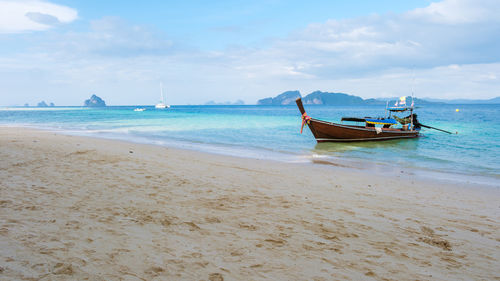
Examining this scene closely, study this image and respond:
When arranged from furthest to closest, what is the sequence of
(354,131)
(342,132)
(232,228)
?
(354,131), (342,132), (232,228)

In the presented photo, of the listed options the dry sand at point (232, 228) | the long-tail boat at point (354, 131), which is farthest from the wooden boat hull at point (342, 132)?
the dry sand at point (232, 228)

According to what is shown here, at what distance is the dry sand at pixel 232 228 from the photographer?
357cm

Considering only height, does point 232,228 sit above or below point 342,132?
below

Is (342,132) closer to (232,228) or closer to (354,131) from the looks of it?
(354,131)

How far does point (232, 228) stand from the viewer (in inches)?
192

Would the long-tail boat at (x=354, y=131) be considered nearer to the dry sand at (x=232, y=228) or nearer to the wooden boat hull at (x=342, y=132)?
the wooden boat hull at (x=342, y=132)

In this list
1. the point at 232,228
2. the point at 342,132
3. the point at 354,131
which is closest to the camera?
the point at 232,228

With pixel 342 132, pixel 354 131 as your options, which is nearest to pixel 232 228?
pixel 342 132

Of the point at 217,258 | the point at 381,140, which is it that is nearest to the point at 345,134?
the point at 381,140

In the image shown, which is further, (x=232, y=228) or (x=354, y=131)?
(x=354, y=131)

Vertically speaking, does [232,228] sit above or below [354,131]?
below

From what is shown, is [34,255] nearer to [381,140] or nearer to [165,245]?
[165,245]

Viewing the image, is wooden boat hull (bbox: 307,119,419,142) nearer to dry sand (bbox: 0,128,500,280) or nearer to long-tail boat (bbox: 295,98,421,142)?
long-tail boat (bbox: 295,98,421,142)

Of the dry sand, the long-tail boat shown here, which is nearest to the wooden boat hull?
the long-tail boat
